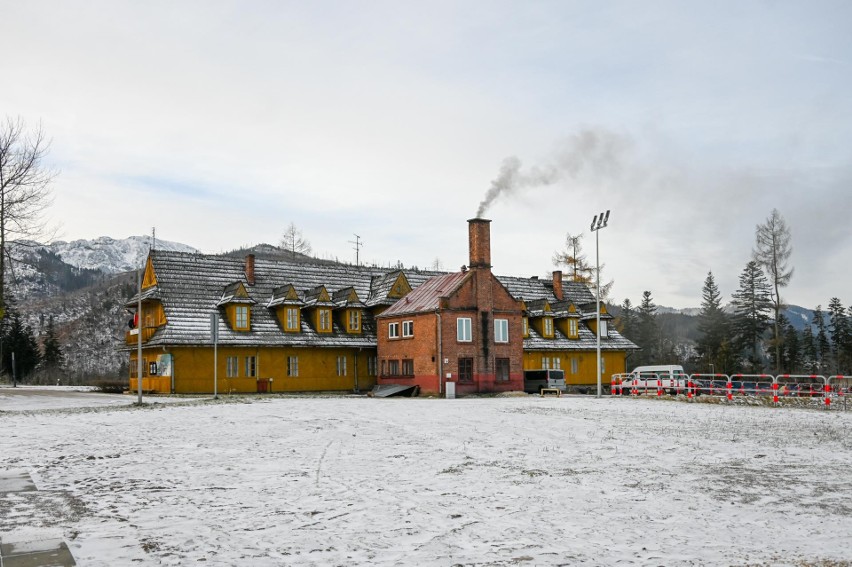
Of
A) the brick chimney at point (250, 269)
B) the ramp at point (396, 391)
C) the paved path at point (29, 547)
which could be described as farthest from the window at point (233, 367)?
the paved path at point (29, 547)

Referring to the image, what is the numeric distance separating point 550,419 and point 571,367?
36553 millimetres

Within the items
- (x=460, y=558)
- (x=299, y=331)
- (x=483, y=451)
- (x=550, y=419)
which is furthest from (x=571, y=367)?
(x=460, y=558)

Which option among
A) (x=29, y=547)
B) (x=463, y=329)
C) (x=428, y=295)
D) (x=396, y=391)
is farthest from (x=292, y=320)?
(x=29, y=547)

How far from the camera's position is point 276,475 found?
1325 cm

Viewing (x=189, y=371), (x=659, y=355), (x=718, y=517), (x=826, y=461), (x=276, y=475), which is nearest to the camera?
(x=718, y=517)

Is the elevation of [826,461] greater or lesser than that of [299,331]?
lesser

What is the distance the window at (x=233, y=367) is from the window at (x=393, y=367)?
32.2 ft

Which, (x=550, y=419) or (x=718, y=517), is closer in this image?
(x=718, y=517)

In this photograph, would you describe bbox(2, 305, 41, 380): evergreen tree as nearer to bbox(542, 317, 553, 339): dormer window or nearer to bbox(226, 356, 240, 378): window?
bbox(226, 356, 240, 378): window

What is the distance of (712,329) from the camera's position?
95.5 meters

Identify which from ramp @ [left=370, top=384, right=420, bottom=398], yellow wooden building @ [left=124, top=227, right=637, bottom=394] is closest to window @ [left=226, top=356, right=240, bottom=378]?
yellow wooden building @ [left=124, top=227, right=637, bottom=394]

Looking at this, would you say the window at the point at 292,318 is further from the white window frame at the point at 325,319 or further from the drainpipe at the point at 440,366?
the drainpipe at the point at 440,366

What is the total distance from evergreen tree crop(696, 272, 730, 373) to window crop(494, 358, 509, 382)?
36872mm

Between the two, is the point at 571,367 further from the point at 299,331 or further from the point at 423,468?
the point at 423,468
